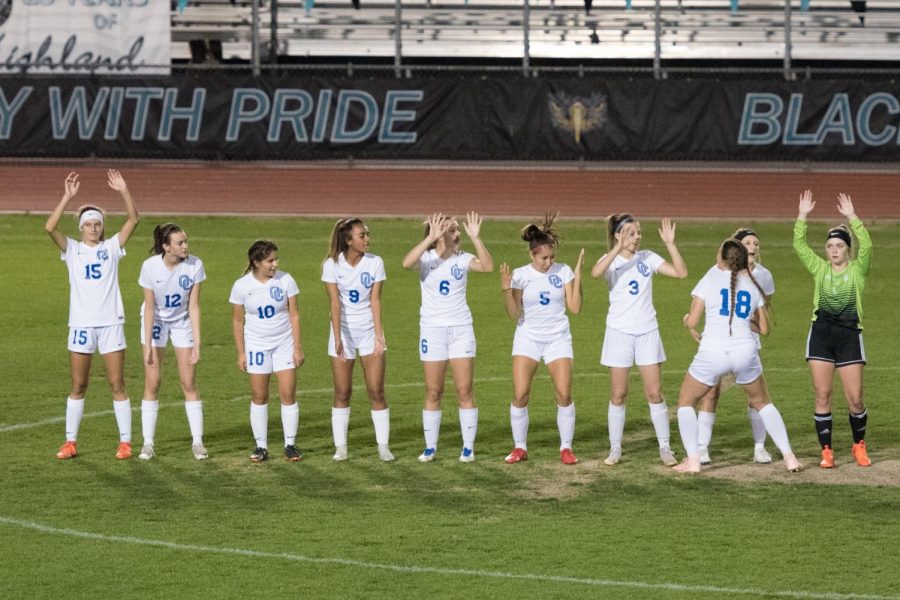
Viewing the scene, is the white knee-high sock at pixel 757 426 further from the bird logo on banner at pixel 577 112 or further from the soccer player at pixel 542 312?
the bird logo on banner at pixel 577 112

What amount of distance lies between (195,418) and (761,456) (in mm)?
4607

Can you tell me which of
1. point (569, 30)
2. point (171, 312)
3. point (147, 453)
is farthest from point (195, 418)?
point (569, 30)

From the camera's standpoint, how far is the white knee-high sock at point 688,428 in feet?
36.7

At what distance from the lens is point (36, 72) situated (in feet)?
105

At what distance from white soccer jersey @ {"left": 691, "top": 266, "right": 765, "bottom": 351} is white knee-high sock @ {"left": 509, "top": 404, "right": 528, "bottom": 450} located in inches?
63.5

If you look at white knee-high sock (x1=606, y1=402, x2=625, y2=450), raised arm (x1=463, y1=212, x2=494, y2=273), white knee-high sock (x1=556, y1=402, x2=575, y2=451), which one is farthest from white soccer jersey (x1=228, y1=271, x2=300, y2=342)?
white knee-high sock (x1=606, y1=402, x2=625, y2=450)

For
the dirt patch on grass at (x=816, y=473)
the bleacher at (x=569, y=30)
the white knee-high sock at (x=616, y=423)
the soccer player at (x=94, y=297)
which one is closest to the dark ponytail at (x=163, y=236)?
the soccer player at (x=94, y=297)

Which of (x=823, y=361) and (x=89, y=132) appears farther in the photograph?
(x=89, y=132)

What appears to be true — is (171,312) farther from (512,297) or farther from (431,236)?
(512,297)

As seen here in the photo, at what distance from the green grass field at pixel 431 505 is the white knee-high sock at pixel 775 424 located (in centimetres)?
28

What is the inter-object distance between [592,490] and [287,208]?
21.2 metres

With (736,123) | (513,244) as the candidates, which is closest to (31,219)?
(513,244)

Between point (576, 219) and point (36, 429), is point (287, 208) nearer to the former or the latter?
point (576, 219)

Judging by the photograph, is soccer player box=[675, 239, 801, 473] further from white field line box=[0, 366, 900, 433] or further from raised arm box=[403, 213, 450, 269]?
white field line box=[0, 366, 900, 433]
